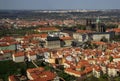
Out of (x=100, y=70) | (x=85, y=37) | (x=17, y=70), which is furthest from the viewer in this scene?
→ (x=85, y=37)

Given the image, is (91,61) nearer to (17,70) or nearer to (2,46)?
(17,70)

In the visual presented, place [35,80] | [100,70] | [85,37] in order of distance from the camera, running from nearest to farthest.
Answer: [35,80]
[100,70]
[85,37]

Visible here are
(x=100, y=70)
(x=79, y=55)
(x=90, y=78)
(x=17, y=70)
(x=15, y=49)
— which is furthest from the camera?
(x=15, y=49)

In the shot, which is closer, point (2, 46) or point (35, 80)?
point (35, 80)

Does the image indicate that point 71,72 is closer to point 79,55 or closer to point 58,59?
point 58,59

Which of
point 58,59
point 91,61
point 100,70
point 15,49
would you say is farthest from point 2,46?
point 100,70

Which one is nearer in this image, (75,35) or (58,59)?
(58,59)

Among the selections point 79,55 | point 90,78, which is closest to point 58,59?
point 79,55

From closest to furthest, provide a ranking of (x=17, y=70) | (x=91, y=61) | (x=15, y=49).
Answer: (x=17, y=70) → (x=91, y=61) → (x=15, y=49)
